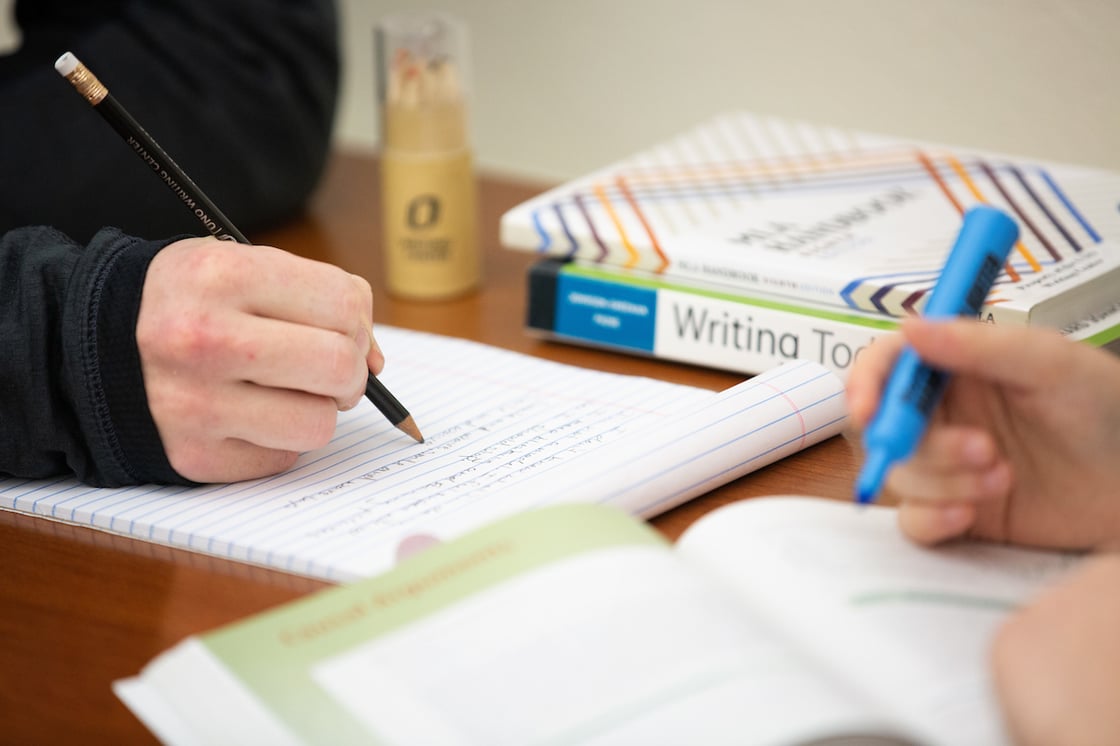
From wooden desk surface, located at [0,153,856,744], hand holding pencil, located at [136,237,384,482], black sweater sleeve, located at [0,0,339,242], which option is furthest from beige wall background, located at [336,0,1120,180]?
hand holding pencil, located at [136,237,384,482]

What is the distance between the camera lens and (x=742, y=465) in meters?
0.58

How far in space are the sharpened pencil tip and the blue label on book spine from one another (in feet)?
0.59

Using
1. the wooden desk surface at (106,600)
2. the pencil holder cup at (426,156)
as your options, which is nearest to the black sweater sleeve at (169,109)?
the pencil holder cup at (426,156)

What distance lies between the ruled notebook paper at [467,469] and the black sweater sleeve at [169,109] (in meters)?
0.33

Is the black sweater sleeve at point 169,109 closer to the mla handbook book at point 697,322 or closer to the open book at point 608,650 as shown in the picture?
the mla handbook book at point 697,322

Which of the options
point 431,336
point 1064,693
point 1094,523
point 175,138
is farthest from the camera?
point 175,138

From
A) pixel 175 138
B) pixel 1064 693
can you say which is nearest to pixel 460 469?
pixel 1064 693

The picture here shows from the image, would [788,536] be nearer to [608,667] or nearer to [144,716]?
[608,667]

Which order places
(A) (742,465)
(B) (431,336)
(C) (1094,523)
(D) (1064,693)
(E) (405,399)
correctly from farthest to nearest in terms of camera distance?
1. (B) (431,336)
2. (E) (405,399)
3. (A) (742,465)
4. (C) (1094,523)
5. (D) (1064,693)

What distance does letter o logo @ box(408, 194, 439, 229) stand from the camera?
2.83 feet

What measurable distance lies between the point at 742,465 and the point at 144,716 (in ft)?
0.99

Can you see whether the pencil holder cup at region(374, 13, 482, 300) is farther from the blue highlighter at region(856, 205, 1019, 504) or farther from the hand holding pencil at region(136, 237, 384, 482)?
the blue highlighter at region(856, 205, 1019, 504)

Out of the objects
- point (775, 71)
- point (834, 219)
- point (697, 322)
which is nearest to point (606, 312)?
point (697, 322)

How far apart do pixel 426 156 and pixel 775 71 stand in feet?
1.78
